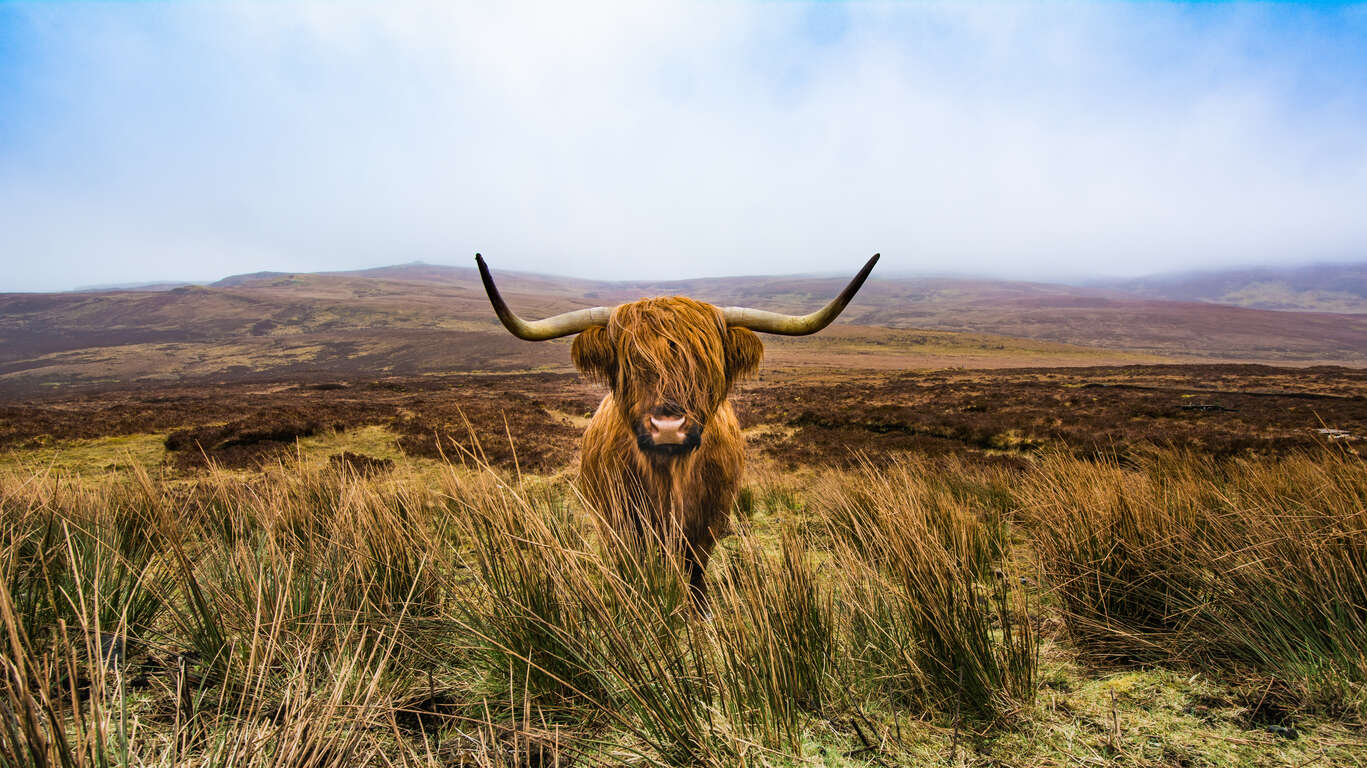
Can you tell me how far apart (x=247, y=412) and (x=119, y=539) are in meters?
16.4

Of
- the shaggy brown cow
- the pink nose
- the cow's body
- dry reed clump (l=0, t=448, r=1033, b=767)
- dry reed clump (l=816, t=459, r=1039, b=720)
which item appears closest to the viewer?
dry reed clump (l=0, t=448, r=1033, b=767)

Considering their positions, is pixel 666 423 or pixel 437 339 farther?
pixel 437 339

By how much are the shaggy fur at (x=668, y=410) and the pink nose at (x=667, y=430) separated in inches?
2.2

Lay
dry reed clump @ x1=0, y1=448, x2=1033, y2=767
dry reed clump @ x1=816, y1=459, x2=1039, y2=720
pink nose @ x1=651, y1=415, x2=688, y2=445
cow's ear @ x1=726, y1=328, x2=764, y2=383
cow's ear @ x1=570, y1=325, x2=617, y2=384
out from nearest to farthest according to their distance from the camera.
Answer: dry reed clump @ x1=0, y1=448, x2=1033, y2=767 → dry reed clump @ x1=816, y1=459, x2=1039, y2=720 → pink nose @ x1=651, y1=415, x2=688, y2=445 → cow's ear @ x1=570, y1=325, x2=617, y2=384 → cow's ear @ x1=726, y1=328, x2=764, y2=383

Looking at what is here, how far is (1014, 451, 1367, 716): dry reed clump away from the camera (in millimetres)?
1864

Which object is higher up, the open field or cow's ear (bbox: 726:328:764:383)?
cow's ear (bbox: 726:328:764:383)

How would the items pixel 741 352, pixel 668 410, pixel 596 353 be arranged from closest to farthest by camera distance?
pixel 668 410 < pixel 596 353 < pixel 741 352

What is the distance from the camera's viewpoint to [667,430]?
2.60 m

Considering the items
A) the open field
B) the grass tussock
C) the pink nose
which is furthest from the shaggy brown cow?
the open field

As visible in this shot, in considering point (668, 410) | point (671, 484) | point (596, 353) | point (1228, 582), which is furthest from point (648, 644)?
point (1228, 582)

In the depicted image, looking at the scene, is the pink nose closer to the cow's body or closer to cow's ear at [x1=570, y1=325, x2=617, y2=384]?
the cow's body

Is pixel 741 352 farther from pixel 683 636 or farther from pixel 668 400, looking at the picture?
pixel 683 636

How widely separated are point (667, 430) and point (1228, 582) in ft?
8.58

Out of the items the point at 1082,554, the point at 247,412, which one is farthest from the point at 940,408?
the point at 247,412
